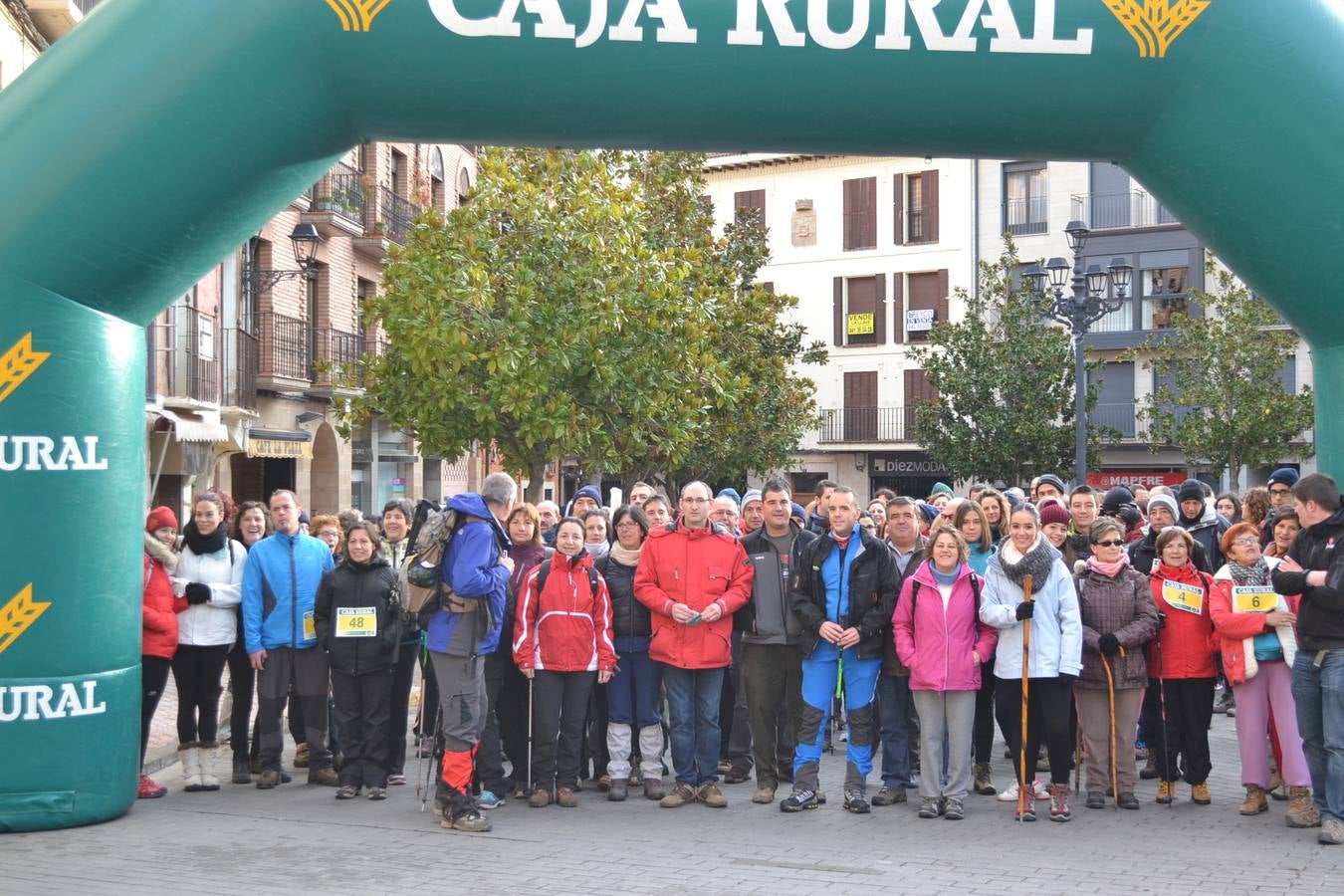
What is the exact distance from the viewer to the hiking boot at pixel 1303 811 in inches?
330

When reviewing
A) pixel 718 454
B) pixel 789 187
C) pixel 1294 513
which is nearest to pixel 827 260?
pixel 789 187

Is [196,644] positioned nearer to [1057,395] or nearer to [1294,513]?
[1294,513]

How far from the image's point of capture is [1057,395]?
3080 cm

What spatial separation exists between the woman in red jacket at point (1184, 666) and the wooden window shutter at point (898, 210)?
33618 millimetres

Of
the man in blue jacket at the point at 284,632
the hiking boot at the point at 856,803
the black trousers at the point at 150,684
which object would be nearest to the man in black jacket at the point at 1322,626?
the hiking boot at the point at 856,803

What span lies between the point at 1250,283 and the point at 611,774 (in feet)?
15.6

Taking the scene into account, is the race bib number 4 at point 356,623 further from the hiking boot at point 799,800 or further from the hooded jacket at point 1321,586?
the hooded jacket at point 1321,586

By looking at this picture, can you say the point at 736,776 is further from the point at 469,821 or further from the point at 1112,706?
the point at 1112,706

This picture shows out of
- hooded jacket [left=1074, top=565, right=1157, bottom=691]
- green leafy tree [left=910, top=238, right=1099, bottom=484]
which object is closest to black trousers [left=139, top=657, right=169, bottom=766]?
hooded jacket [left=1074, top=565, right=1157, bottom=691]

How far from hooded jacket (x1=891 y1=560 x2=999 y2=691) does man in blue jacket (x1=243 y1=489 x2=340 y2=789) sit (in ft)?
12.1

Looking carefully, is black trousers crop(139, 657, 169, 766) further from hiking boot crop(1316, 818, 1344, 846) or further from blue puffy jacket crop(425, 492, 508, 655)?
hiking boot crop(1316, 818, 1344, 846)

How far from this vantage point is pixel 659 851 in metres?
7.79

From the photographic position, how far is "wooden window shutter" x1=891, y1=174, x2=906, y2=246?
42.0 metres

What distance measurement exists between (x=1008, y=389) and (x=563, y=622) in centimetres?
2286
